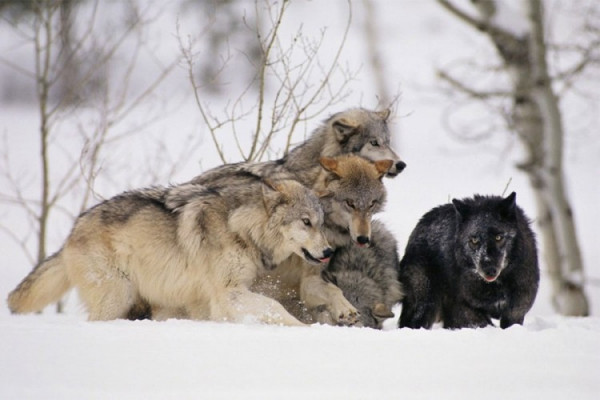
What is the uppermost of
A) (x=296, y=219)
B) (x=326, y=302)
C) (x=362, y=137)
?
(x=362, y=137)

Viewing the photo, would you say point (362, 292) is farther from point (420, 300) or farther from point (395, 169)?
point (395, 169)

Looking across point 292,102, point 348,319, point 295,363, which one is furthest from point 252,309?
point 292,102

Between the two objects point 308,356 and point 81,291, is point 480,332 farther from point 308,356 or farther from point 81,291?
point 81,291

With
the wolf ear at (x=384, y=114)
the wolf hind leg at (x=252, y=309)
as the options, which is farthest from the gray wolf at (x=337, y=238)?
the wolf ear at (x=384, y=114)

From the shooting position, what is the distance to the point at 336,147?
7.96 metres

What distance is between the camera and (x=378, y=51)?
86.0 ft

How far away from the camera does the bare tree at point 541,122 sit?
1176cm

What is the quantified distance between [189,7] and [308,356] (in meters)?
17.1

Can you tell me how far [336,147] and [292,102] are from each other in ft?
6.24

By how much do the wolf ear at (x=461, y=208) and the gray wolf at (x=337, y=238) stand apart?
697mm

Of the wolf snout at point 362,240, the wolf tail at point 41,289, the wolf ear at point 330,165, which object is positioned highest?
the wolf ear at point 330,165

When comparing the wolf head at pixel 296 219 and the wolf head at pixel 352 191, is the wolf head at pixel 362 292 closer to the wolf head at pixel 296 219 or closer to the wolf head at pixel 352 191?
the wolf head at pixel 352 191

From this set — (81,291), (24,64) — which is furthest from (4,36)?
(81,291)

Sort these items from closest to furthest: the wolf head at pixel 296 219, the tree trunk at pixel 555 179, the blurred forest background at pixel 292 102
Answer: the wolf head at pixel 296 219, the blurred forest background at pixel 292 102, the tree trunk at pixel 555 179
